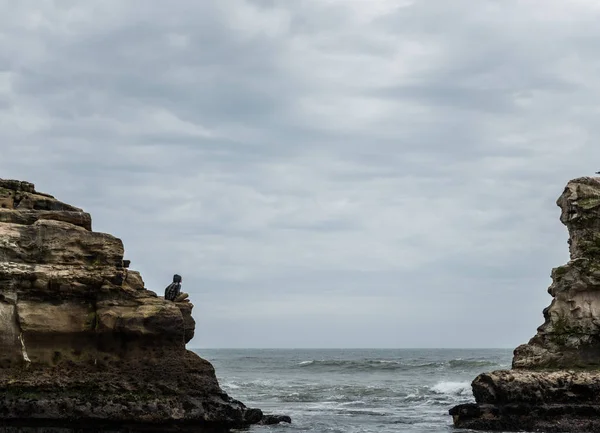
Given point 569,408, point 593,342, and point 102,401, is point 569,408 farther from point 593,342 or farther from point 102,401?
point 102,401

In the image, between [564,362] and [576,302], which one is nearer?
[564,362]

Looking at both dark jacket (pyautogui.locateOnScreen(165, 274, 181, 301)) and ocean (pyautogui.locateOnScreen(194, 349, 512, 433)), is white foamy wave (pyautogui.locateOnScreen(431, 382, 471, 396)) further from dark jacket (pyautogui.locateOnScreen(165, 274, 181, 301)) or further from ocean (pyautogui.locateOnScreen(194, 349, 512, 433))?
dark jacket (pyautogui.locateOnScreen(165, 274, 181, 301))

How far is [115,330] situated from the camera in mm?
24234

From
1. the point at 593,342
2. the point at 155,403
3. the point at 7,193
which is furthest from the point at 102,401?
the point at 593,342

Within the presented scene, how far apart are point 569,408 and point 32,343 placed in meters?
15.3

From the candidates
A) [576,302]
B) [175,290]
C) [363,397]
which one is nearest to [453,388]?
[363,397]

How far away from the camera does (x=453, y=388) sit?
54.0 m

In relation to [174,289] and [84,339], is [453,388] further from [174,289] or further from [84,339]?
[84,339]

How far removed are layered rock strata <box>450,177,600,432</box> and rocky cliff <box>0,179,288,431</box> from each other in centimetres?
795

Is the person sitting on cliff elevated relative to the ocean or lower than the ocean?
elevated

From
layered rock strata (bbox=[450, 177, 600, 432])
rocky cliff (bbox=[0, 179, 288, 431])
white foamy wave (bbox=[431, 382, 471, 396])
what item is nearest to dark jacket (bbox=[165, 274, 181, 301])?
rocky cliff (bbox=[0, 179, 288, 431])

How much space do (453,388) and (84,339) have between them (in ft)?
112

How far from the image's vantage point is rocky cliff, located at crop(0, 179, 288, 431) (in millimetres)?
23109

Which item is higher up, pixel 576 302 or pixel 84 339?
pixel 576 302
